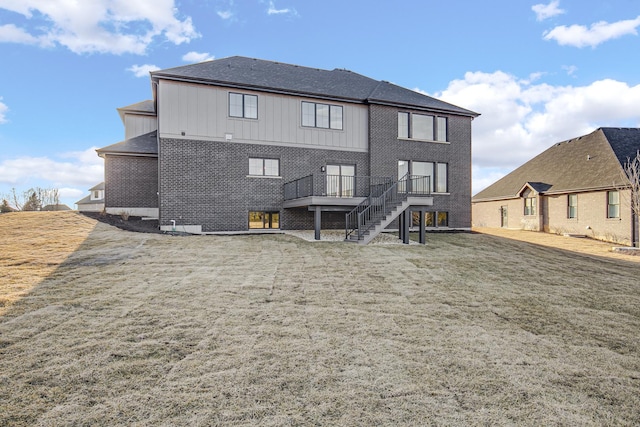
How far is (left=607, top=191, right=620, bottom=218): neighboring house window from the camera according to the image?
1992 cm

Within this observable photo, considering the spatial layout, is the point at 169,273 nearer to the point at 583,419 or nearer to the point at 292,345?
the point at 292,345

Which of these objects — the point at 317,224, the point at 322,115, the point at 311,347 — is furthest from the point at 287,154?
the point at 311,347

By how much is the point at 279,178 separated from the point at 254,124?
275cm

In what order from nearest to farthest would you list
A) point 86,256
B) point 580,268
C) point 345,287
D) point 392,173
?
point 345,287 < point 86,256 < point 580,268 < point 392,173

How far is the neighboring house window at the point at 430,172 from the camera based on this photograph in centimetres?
1917

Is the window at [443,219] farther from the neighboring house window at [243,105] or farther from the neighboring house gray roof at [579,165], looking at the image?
the neighboring house window at [243,105]

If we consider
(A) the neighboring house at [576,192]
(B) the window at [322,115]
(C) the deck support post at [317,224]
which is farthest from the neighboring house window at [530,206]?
Answer: (C) the deck support post at [317,224]

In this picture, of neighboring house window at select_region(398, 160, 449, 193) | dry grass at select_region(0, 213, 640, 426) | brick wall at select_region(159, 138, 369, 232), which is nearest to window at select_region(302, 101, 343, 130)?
brick wall at select_region(159, 138, 369, 232)

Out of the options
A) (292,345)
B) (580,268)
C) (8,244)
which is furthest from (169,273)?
(580,268)

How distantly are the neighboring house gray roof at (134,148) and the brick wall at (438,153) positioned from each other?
1131cm

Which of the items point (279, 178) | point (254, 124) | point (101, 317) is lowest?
point (101, 317)

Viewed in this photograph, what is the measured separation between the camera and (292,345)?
15.1 feet

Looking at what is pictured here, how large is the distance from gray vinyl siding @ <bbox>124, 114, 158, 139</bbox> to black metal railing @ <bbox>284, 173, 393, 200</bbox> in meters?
10.7

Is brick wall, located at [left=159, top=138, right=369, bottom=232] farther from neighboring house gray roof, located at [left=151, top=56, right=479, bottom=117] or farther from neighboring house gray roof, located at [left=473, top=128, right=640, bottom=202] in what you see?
neighboring house gray roof, located at [left=473, top=128, right=640, bottom=202]
